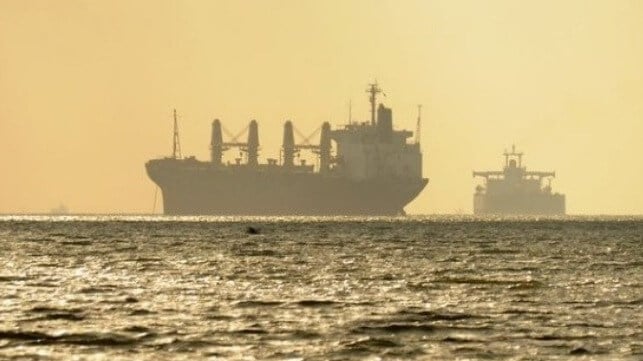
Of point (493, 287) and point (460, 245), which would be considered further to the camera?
point (460, 245)

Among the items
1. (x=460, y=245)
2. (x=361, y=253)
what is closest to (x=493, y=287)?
(x=361, y=253)

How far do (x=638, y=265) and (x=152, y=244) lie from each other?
3903 centimetres

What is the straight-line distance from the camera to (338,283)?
51.7 metres

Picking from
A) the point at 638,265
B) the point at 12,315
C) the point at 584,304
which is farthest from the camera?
the point at 638,265

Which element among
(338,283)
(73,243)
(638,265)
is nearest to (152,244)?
(73,243)

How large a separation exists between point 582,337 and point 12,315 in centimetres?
1332

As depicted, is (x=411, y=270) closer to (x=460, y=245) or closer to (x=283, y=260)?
(x=283, y=260)

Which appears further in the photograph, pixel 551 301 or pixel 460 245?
pixel 460 245

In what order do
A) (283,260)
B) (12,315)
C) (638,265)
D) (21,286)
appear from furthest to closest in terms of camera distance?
(283,260) < (638,265) < (21,286) < (12,315)

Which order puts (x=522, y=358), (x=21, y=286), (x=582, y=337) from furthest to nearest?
(x=21, y=286)
(x=582, y=337)
(x=522, y=358)

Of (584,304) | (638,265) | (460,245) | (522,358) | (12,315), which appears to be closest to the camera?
(522,358)

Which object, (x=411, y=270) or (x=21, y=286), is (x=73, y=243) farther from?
(x=21, y=286)

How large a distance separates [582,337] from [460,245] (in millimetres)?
63977

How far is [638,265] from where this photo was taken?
221 ft
